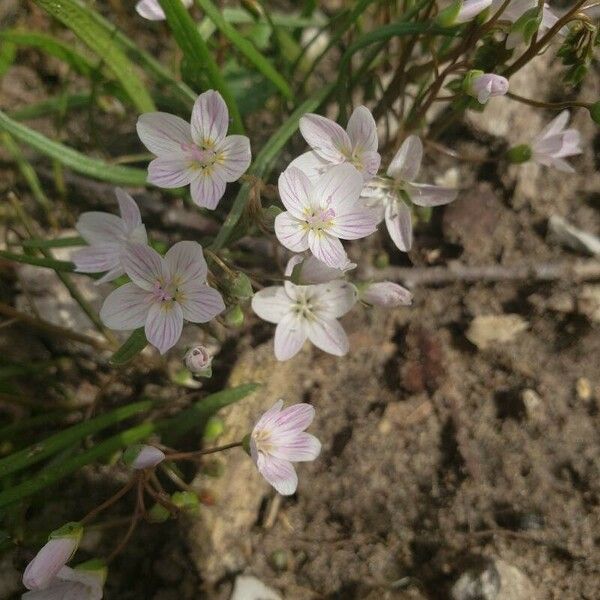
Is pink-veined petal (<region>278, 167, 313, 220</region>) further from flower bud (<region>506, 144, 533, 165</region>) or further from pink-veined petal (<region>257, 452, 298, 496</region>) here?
flower bud (<region>506, 144, 533, 165</region>)

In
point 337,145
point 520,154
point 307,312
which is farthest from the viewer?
point 520,154

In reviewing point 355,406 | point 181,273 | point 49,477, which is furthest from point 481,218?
point 49,477

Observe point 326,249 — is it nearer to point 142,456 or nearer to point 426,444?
point 142,456

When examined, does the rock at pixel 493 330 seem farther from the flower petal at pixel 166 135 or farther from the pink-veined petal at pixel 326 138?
the flower petal at pixel 166 135

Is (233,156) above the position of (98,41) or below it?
above

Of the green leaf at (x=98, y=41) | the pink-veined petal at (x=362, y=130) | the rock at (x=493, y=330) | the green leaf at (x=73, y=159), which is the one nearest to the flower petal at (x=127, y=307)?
the green leaf at (x=73, y=159)

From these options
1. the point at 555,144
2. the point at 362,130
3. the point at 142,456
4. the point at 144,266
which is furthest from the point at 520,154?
the point at 142,456

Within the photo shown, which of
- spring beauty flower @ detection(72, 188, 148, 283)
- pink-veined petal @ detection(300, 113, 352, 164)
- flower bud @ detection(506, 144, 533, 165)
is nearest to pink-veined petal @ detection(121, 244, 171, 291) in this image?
spring beauty flower @ detection(72, 188, 148, 283)
